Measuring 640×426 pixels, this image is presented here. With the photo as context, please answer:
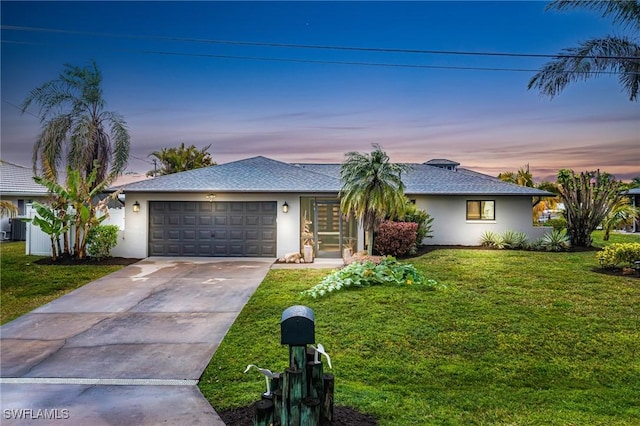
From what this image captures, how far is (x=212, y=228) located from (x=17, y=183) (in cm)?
1420

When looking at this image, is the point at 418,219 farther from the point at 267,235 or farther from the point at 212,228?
the point at 212,228

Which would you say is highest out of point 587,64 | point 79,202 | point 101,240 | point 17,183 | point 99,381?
point 587,64

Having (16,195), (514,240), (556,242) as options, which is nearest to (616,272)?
(556,242)

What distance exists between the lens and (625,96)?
570 inches

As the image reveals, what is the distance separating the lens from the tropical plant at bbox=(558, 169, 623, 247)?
17828 mm

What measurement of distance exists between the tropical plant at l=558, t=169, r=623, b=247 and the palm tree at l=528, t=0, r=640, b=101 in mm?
4965

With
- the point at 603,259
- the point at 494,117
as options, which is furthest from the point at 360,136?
the point at 603,259

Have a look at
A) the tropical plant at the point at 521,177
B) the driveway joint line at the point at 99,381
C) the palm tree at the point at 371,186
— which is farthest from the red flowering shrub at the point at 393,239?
the tropical plant at the point at 521,177

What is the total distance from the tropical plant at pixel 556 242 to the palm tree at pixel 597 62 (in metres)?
6.01

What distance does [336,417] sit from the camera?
3.67 meters

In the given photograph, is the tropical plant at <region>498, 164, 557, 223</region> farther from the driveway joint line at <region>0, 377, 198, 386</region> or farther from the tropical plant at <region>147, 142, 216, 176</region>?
the driveway joint line at <region>0, 377, 198, 386</region>

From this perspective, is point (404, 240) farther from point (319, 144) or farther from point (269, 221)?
point (319, 144)

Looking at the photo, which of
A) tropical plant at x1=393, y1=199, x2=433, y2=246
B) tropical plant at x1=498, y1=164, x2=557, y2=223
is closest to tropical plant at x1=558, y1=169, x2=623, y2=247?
tropical plant at x1=393, y1=199, x2=433, y2=246

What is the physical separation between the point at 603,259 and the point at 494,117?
933 centimetres
